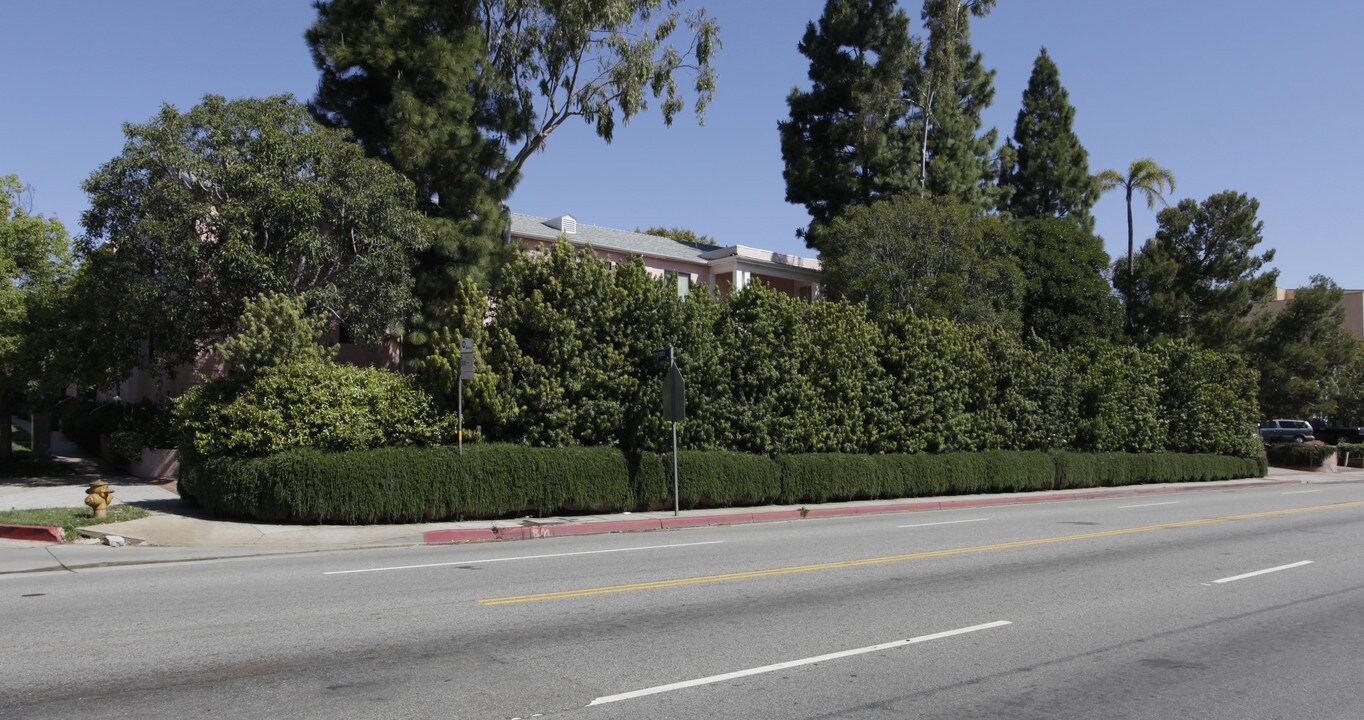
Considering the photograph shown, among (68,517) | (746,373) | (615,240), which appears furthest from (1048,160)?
(68,517)

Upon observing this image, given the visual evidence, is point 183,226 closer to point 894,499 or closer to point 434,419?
point 434,419

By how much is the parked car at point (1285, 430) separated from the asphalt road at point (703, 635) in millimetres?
56320

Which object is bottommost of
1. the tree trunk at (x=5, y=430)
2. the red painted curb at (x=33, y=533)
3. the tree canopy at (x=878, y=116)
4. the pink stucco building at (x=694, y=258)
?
the red painted curb at (x=33, y=533)

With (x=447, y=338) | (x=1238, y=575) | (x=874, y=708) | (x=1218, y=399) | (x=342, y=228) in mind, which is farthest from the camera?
(x=1218, y=399)

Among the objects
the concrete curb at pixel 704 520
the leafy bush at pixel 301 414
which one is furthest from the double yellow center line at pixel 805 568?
the leafy bush at pixel 301 414

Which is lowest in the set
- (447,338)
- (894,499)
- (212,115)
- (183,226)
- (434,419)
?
(894,499)

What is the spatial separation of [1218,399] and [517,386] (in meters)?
30.8

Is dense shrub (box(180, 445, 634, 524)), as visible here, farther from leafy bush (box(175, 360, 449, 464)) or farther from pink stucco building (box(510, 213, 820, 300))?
pink stucco building (box(510, 213, 820, 300))

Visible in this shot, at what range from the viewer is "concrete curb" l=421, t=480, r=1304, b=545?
51.7 feet

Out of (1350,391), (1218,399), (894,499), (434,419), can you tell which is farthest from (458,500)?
(1350,391)

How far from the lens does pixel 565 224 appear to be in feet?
130

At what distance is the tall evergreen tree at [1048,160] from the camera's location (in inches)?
2018

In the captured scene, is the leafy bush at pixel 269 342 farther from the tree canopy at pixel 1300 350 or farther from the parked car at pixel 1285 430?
the parked car at pixel 1285 430

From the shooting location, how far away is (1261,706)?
5914 mm
